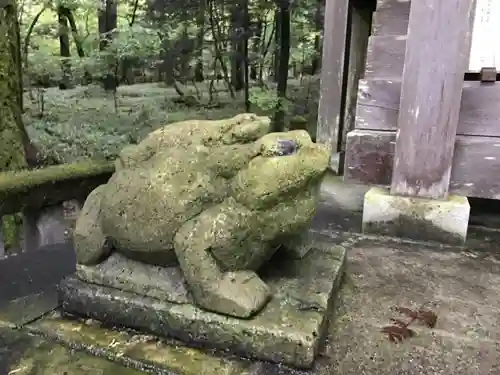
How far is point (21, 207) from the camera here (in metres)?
2.05

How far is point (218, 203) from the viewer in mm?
1288

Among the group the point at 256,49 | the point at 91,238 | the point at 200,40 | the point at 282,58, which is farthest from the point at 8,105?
the point at 256,49

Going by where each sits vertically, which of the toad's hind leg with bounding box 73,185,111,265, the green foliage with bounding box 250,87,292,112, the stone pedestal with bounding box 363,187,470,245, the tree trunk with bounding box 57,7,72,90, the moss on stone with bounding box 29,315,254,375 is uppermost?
the tree trunk with bounding box 57,7,72,90

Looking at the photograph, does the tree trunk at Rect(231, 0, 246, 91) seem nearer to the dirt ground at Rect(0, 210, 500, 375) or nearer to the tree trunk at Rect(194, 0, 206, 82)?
the tree trunk at Rect(194, 0, 206, 82)

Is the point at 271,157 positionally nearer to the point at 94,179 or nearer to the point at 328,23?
the point at 94,179

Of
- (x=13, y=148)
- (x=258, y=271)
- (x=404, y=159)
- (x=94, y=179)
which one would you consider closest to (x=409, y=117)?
(x=404, y=159)

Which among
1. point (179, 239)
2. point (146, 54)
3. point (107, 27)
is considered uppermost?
point (107, 27)

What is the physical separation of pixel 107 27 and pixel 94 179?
5.92 m

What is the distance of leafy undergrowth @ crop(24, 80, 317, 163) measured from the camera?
5535 millimetres

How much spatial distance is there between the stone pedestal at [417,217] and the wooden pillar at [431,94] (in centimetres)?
7

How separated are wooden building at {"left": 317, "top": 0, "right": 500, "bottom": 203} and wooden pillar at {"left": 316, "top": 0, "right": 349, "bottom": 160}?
3.17ft

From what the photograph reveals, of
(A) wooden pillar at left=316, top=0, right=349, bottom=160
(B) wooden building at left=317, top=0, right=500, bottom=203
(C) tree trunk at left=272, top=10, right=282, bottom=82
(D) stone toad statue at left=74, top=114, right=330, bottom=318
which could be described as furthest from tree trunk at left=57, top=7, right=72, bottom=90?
(D) stone toad statue at left=74, top=114, right=330, bottom=318

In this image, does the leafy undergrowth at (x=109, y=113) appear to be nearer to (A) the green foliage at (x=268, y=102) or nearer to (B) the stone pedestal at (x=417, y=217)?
(A) the green foliage at (x=268, y=102)

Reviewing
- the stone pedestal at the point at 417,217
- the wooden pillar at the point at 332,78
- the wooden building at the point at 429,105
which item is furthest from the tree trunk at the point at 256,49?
the stone pedestal at the point at 417,217
